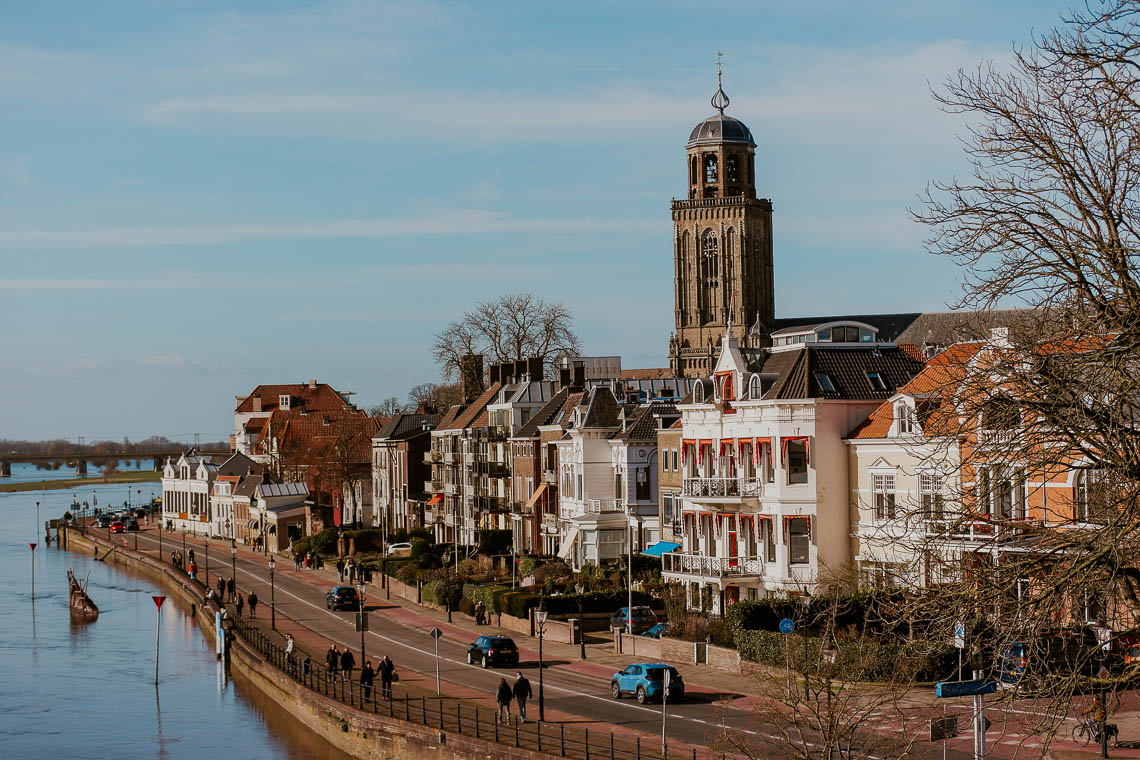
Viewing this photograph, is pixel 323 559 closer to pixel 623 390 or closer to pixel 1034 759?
pixel 623 390

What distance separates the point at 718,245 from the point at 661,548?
10939cm

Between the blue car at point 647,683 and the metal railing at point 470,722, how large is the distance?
2950 millimetres

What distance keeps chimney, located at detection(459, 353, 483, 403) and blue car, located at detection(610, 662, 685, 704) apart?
234ft

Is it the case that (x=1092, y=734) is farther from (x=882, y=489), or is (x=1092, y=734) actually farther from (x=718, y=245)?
(x=718, y=245)

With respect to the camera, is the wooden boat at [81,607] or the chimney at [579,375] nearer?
the chimney at [579,375]

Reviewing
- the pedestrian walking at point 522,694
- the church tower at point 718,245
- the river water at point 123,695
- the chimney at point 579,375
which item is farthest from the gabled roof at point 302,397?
the pedestrian walking at point 522,694

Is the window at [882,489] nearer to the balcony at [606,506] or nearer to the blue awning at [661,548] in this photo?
the blue awning at [661,548]

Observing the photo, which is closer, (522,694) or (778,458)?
(522,694)

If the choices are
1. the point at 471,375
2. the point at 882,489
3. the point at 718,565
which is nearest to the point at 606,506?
the point at 718,565

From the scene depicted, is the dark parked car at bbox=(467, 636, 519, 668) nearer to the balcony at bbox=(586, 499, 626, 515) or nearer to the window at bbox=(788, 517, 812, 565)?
the window at bbox=(788, 517, 812, 565)

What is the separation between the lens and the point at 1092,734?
31.3 metres

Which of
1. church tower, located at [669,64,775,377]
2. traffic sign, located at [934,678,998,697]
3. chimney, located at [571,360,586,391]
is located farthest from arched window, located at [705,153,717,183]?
traffic sign, located at [934,678,998,697]

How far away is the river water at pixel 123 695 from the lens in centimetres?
5416

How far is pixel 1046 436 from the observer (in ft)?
73.1
